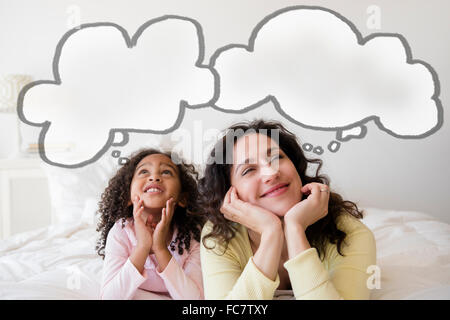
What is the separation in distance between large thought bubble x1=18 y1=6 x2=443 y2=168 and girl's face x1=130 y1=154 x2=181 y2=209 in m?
0.19

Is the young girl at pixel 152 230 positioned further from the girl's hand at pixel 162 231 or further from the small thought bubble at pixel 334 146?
the small thought bubble at pixel 334 146

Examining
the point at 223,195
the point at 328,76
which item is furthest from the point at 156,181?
the point at 328,76

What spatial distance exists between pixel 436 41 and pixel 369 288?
0.63 metres

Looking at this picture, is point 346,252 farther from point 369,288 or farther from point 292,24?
point 292,24

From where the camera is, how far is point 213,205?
0.73m

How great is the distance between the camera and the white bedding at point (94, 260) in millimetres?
699

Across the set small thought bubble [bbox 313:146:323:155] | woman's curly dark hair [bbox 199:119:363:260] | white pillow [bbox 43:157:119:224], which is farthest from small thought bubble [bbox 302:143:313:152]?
white pillow [bbox 43:157:119:224]

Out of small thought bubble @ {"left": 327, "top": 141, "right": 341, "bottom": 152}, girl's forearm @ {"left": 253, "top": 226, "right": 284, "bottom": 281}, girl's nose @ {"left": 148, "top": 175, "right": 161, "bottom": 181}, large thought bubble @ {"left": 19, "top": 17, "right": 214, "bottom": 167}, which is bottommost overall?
girl's forearm @ {"left": 253, "top": 226, "right": 284, "bottom": 281}

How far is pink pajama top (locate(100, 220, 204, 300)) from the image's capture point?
66 centimetres

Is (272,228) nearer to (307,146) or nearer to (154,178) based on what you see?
(154,178)

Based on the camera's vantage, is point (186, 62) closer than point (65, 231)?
Yes

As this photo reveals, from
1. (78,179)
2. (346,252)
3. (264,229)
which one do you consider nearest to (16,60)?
(78,179)

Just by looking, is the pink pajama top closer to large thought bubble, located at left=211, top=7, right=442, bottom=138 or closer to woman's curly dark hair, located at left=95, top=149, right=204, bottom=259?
woman's curly dark hair, located at left=95, top=149, right=204, bottom=259

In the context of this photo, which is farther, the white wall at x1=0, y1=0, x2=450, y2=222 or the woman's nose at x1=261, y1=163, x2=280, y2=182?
the white wall at x1=0, y1=0, x2=450, y2=222
